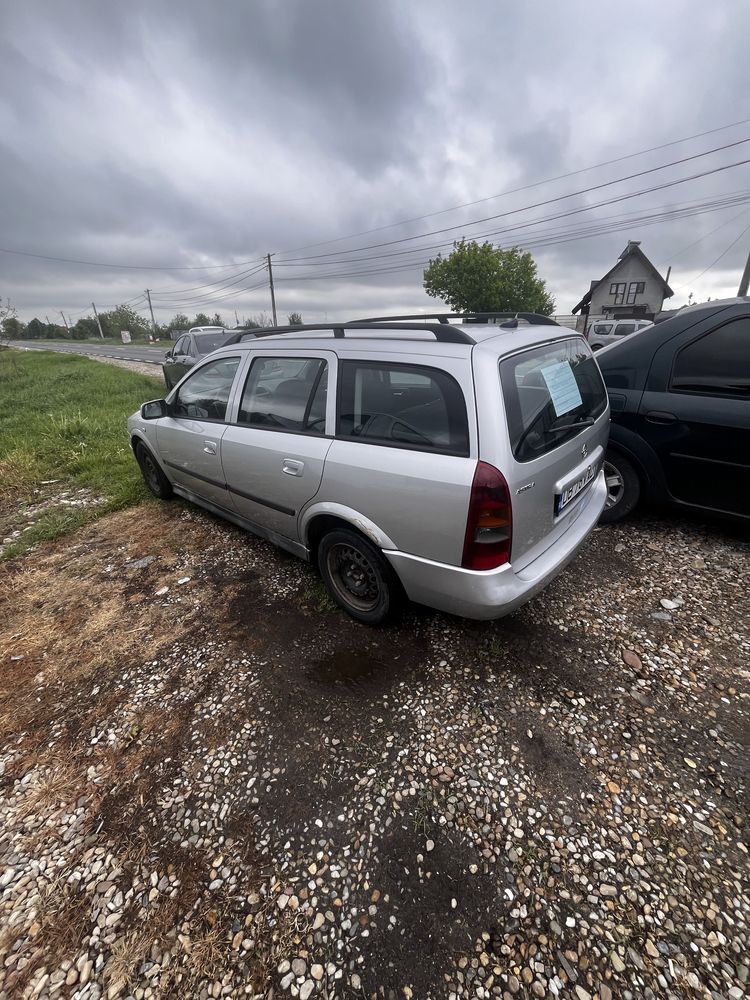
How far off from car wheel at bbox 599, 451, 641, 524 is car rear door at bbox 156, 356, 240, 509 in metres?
3.19

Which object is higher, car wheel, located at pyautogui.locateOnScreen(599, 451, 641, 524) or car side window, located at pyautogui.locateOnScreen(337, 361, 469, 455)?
car side window, located at pyautogui.locateOnScreen(337, 361, 469, 455)

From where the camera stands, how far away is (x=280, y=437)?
2.78 m

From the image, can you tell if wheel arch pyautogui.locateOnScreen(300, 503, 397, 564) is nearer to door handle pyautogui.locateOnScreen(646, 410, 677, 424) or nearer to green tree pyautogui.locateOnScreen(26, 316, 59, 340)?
door handle pyautogui.locateOnScreen(646, 410, 677, 424)

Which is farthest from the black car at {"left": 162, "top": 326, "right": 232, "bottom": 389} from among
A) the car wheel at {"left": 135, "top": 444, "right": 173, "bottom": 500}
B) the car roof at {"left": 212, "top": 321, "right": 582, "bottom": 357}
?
the car roof at {"left": 212, "top": 321, "right": 582, "bottom": 357}

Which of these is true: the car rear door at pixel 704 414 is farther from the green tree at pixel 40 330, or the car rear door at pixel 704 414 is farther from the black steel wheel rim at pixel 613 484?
the green tree at pixel 40 330

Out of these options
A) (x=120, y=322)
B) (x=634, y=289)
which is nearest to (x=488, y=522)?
(x=634, y=289)

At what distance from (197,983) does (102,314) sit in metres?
99.4

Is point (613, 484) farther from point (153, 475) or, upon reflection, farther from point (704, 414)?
point (153, 475)

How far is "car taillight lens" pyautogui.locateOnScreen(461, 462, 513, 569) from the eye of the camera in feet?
6.08

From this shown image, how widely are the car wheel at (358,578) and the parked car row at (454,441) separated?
1 centimetres

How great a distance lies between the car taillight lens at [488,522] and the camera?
6.08 feet

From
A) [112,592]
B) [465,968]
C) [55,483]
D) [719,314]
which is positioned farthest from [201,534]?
[719,314]

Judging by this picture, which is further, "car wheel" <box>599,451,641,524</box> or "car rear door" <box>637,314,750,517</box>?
"car wheel" <box>599,451,641,524</box>

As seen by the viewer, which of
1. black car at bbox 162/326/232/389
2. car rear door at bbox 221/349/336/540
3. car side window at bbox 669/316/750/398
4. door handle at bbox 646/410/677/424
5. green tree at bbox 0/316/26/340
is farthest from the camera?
green tree at bbox 0/316/26/340
